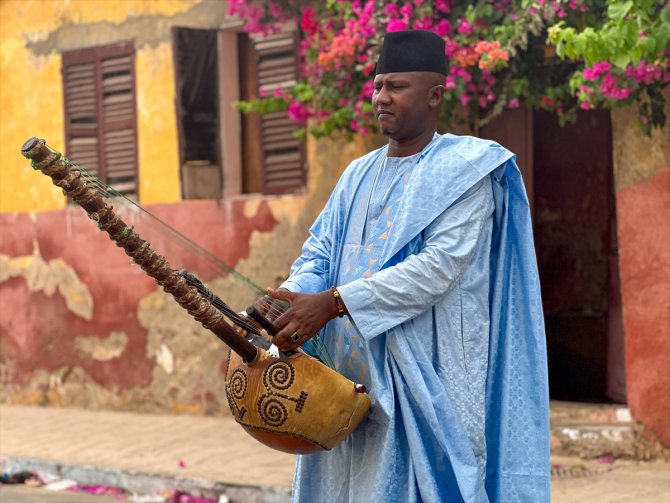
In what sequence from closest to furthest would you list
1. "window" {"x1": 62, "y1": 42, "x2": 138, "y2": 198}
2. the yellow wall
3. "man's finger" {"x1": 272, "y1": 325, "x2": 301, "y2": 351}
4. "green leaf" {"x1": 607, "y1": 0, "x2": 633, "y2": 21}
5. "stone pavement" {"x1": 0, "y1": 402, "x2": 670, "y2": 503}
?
"man's finger" {"x1": 272, "y1": 325, "x2": 301, "y2": 351}
"green leaf" {"x1": 607, "y1": 0, "x2": 633, "y2": 21}
"stone pavement" {"x1": 0, "y1": 402, "x2": 670, "y2": 503}
the yellow wall
"window" {"x1": 62, "y1": 42, "x2": 138, "y2": 198}

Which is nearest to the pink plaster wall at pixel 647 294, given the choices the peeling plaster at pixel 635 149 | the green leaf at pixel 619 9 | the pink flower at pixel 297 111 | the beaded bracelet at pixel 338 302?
the peeling plaster at pixel 635 149

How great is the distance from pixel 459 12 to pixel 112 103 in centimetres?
392

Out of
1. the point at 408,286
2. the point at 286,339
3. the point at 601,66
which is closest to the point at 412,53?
the point at 408,286

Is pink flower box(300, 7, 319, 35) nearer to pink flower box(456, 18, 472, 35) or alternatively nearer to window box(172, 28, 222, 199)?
pink flower box(456, 18, 472, 35)

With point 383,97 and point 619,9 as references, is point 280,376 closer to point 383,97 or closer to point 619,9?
point 383,97

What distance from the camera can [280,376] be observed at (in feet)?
13.2

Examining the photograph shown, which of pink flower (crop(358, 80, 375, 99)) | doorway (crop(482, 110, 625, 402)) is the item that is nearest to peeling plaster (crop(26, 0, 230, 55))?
pink flower (crop(358, 80, 375, 99))

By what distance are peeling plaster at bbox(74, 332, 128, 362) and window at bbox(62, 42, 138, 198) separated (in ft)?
3.93

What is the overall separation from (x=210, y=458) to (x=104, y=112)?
3.87m

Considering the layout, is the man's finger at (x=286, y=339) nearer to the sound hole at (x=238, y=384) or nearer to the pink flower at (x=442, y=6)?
the sound hole at (x=238, y=384)

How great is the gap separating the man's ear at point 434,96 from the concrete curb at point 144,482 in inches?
155

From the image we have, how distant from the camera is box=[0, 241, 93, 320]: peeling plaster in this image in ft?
39.7

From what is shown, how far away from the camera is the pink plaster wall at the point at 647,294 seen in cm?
830

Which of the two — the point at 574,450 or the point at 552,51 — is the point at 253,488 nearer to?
the point at 574,450
